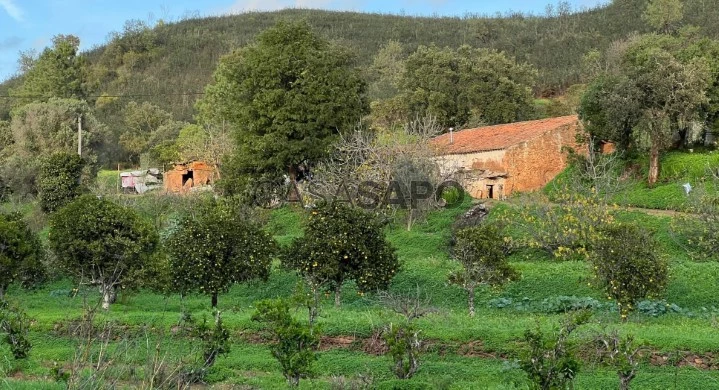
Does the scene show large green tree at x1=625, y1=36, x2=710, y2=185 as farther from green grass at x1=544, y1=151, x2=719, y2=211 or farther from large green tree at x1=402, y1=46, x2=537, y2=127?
large green tree at x1=402, y1=46, x2=537, y2=127

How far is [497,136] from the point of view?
40.4 metres

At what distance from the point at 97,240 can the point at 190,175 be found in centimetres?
3072

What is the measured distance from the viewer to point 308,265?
19094 mm

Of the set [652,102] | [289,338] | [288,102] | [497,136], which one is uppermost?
[288,102]

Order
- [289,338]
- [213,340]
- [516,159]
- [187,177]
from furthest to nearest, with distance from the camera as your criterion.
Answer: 1. [187,177]
2. [516,159]
3. [213,340]
4. [289,338]

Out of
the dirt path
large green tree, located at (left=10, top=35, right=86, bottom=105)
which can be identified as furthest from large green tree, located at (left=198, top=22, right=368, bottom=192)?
large green tree, located at (left=10, top=35, right=86, bottom=105)

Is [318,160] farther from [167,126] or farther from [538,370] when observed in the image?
[167,126]

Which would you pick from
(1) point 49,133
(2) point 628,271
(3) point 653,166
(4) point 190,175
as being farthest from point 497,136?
(1) point 49,133

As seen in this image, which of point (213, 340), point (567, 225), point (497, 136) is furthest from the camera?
point (497, 136)

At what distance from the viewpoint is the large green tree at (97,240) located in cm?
2039

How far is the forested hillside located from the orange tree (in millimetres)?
55768

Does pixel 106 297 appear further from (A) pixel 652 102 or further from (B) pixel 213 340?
(A) pixel 652 102

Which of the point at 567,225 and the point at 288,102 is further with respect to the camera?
the point at 288,102

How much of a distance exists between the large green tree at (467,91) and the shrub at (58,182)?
22475 millimetres
